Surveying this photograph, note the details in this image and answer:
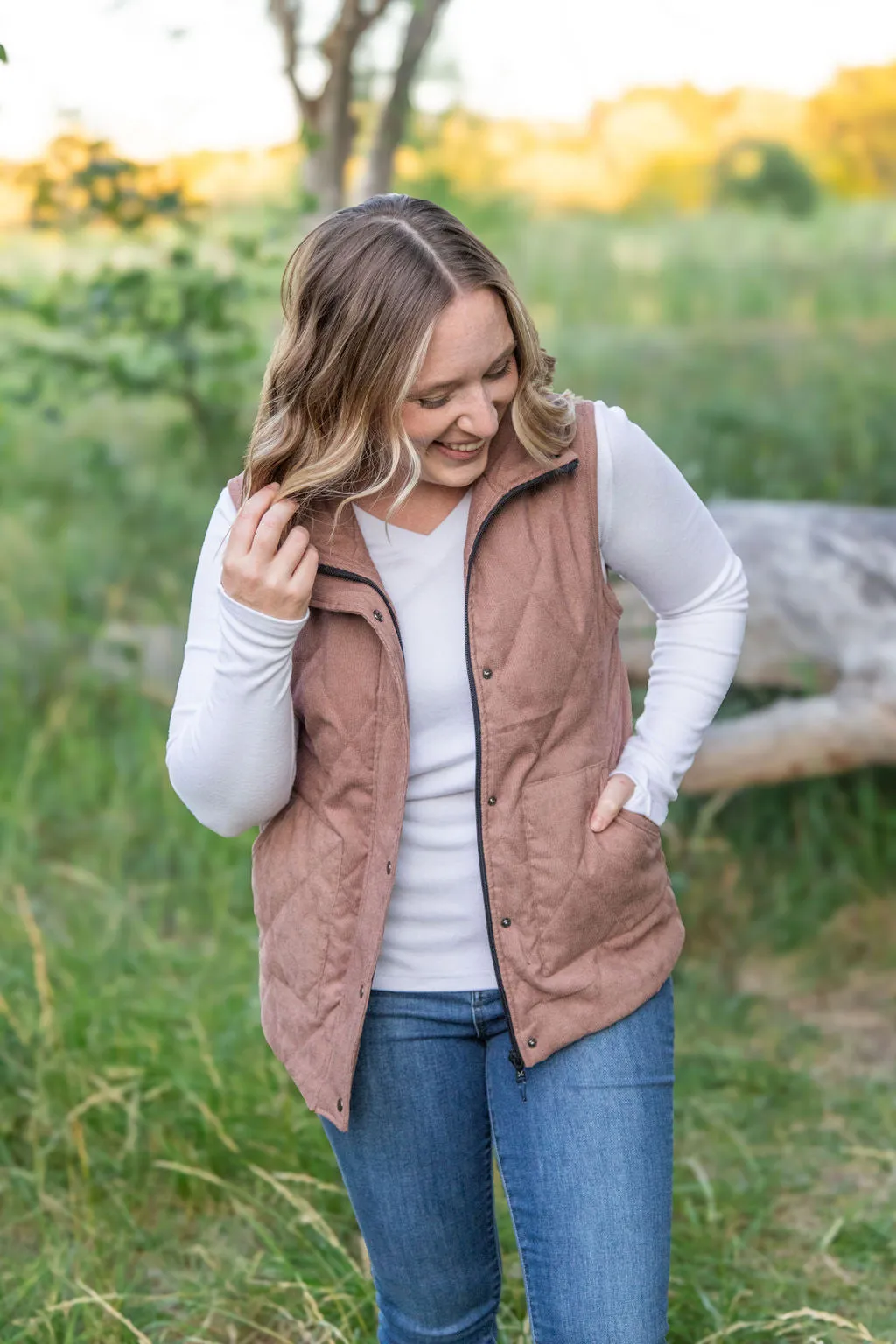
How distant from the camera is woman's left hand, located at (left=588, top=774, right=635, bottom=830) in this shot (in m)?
1.92

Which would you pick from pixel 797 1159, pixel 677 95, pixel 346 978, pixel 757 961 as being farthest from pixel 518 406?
pixel 677 95

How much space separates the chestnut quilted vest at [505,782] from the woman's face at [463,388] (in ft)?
0.19

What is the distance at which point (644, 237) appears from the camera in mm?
10953

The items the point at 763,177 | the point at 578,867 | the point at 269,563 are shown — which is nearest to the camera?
the point at 269,563

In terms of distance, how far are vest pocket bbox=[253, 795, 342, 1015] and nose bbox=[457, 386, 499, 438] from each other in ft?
1.84

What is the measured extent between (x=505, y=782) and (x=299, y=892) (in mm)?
337

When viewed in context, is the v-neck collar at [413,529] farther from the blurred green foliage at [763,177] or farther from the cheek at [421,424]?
the blurred green foliage at [763,177]

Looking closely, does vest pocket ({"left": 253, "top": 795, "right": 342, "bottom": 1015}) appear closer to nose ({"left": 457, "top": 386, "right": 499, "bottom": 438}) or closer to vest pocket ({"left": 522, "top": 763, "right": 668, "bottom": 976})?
vest pocket ({"left": 522, "top": 763, "right": 668, "bottom": 976})

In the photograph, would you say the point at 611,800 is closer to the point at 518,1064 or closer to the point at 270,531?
the point at 518,1064

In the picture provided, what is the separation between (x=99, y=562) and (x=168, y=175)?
6.78 feet

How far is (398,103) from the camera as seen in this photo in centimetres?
511

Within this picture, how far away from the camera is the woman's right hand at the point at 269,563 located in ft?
5.78

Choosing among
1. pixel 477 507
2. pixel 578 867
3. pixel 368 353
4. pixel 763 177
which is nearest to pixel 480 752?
pixel 578 867

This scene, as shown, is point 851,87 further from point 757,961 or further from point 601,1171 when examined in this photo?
point 601,1171
